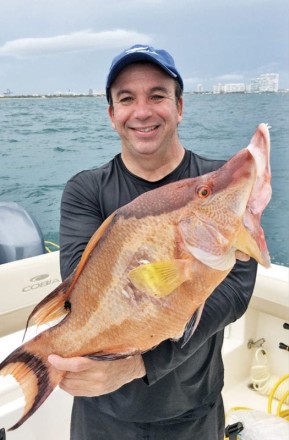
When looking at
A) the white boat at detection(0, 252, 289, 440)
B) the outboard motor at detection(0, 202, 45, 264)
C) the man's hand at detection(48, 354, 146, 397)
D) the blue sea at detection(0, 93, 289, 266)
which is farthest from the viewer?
the blue sea at detection(0, 93, 289, 266)

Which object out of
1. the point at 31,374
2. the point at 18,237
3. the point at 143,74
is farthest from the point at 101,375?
the point at 18,237

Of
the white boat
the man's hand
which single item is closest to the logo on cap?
the man's hand

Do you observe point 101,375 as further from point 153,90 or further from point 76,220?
point 153,90

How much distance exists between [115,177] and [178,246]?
0.64 metres

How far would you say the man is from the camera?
1285 mm

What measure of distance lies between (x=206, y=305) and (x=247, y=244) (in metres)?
0.37

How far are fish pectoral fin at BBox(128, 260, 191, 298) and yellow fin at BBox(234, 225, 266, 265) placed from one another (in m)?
0.10

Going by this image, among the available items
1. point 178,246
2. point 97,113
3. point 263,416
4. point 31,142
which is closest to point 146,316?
point 178,246

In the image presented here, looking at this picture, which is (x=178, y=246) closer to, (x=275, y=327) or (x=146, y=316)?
(x=146, y=316)

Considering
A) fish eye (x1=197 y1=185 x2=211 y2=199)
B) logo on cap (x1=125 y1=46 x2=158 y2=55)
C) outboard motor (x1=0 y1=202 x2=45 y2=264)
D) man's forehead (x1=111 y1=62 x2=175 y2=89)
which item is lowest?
outboard motor (x1=0 y1=202 x2=45 y2=264)

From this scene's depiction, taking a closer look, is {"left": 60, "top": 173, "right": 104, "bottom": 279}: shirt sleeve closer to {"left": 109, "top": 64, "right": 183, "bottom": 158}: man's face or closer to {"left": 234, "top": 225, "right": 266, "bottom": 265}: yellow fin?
{"left": 109, "top": 64, "right": 183, "bottom": 158}: man's face

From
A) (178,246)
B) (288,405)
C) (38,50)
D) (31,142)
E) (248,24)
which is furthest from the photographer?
(248,24)

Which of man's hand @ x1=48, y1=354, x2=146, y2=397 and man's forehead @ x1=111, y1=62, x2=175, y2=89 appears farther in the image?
man's forehead @ x1=111, y1=62, x2=175, y2=89

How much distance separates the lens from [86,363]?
897 mm
